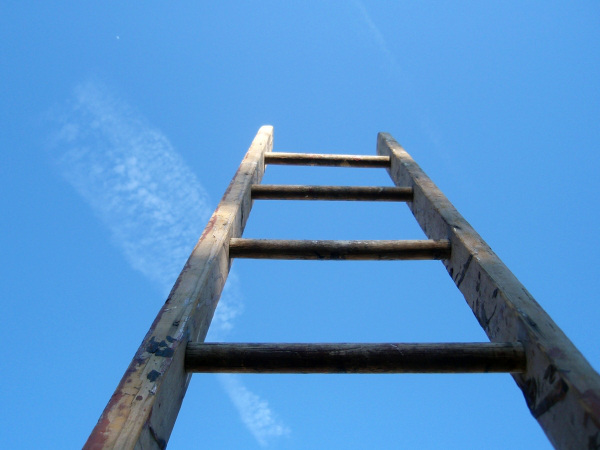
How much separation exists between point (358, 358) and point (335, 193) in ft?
5.91

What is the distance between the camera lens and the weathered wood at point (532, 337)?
1.33 meters

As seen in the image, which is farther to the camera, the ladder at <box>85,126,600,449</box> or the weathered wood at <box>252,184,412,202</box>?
the weathered wood at <box>252,184,412,202</box>

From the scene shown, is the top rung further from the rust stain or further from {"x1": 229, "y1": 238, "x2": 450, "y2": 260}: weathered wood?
the rust stain

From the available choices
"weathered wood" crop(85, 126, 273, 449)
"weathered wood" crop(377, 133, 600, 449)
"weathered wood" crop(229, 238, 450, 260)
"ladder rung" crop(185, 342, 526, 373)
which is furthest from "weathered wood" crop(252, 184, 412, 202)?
"ladder rung" crop(185, 342, 526, 373)

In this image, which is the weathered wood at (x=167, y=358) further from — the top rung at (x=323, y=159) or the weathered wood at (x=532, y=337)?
the top rung at (x=323, y=159)

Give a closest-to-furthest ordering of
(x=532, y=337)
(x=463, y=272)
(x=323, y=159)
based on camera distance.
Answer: (x=532, y=337) → (x=463, y=272) → (x=323, y=159)

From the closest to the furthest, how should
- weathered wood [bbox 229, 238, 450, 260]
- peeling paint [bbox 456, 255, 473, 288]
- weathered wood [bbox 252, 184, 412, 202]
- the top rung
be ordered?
peeling paint [bbox 456, 255, 473, 288], weathered wood [bbox 229, 238, 450, 260], weathered wood [bbox 252, 184, 412, 202], the top rung

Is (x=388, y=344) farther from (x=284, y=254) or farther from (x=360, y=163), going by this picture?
(x=360, y=163)

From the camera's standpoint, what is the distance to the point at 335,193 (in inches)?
130

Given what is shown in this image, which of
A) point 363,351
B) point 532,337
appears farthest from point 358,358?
point 532,337

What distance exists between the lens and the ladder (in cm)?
134

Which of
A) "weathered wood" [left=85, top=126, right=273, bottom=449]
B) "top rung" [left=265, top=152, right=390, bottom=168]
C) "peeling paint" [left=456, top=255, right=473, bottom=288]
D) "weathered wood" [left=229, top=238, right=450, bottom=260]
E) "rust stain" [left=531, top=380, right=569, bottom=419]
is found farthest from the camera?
"top rung" [left=265, top=152, right=390, bottom=168]

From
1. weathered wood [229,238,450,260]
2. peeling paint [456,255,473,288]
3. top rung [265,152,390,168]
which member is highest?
top rung [265,152,390,168]

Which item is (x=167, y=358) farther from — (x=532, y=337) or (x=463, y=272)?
(x=463, y=272)
